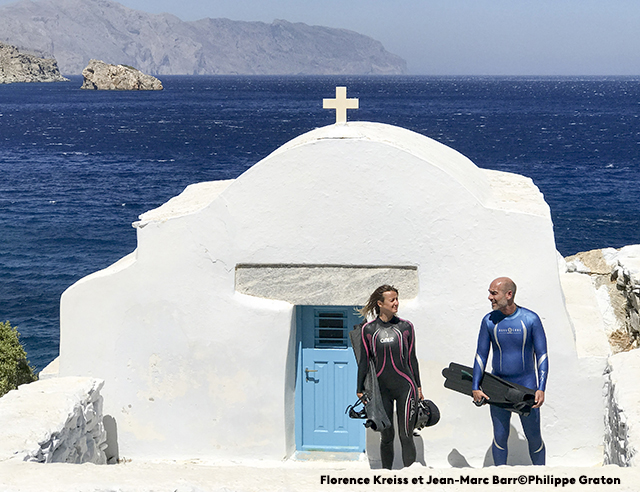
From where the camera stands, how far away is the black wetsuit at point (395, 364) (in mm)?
7133

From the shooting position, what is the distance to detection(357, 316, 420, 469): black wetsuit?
7133 mm

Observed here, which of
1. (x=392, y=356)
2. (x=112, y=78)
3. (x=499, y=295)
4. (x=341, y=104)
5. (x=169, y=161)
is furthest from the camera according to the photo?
(x=112, y=78)

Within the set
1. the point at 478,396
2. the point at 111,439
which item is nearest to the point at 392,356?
the point at 478,396

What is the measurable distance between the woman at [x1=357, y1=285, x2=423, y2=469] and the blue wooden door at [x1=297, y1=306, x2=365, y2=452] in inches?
64.5

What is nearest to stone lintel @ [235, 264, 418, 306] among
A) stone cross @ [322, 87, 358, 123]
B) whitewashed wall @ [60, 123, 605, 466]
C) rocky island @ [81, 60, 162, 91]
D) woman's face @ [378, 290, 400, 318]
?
whitewashed wall @ [60, 123, 605, 466]

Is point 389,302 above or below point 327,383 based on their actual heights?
above

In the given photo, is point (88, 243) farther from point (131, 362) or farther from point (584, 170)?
point (584, 170)

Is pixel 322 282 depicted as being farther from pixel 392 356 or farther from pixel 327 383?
pixel 392 356

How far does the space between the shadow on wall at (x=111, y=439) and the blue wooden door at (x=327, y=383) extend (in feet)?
6.64

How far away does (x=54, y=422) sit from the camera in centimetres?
698

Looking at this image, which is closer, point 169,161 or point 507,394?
point 507,394

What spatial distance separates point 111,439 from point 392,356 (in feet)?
12.0

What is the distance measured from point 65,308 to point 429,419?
13.5ft

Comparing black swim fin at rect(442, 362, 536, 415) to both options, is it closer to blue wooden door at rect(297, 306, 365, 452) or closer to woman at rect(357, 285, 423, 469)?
woman at rect(357, 285, 423, 469)
